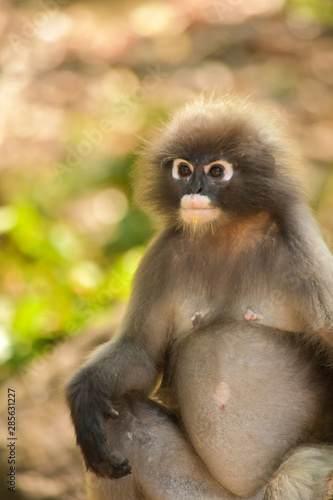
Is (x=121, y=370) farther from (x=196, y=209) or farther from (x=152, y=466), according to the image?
(x=196, y=209)

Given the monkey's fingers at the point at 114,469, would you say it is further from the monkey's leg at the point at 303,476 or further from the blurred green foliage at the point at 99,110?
the blurred green foliage at the point at 99,110

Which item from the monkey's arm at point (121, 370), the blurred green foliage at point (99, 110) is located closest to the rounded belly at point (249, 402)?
the monkey's arm at point (121, 370)

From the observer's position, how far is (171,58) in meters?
11.4

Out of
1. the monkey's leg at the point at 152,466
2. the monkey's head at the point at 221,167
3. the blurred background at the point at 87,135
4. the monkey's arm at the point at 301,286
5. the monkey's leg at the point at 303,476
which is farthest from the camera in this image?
the blurred background at the point at 87,135

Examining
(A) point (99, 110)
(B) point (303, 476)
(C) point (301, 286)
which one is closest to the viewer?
(B) point (303, 476)

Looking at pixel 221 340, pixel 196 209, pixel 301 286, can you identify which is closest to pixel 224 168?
pixel 196 209

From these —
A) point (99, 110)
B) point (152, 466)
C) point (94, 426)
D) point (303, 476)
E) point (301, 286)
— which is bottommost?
point (152, 466)

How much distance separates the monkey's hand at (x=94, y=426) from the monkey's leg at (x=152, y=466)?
0.13 m

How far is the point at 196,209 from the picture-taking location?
3.40m

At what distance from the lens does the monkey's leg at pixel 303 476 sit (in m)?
3.15

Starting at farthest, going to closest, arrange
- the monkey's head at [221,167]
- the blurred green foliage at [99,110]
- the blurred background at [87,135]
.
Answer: the blurred green foliage at [99,110] < the blurred background at [87,135] < the monkey's head at [221,167]

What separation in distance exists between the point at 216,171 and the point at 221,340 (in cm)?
80

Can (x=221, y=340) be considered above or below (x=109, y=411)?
above

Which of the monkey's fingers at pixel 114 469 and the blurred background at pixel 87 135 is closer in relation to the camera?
the monkey's fingers at pixel 114 469
